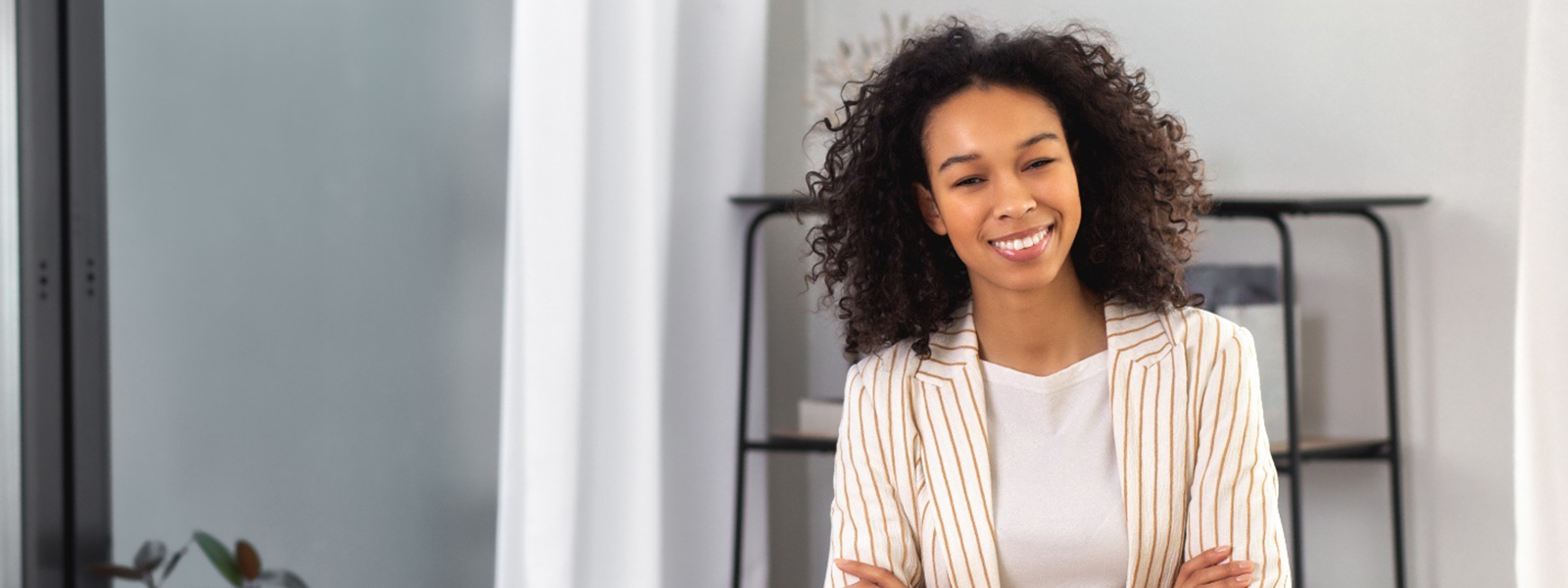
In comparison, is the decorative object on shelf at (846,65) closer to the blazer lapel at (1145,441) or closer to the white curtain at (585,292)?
the white curtain at (585,292)

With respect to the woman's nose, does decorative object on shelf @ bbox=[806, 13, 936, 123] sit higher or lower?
higher

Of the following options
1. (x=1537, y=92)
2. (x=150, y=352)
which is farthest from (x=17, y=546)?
(x=1537, y=92)

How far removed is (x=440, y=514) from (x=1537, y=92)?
69.1 inches

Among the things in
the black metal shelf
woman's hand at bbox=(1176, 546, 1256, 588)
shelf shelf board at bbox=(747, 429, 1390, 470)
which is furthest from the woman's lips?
shelf shelf board at bbox=(747, 429, 1390, 470)

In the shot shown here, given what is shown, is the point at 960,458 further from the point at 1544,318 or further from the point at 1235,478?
the point at 1544,318

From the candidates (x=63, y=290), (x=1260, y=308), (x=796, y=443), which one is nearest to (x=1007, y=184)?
(x=1260, y=308)

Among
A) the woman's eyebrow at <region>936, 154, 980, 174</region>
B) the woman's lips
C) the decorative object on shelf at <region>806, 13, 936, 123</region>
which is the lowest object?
the woman's lips

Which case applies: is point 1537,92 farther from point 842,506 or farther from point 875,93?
point 842,506

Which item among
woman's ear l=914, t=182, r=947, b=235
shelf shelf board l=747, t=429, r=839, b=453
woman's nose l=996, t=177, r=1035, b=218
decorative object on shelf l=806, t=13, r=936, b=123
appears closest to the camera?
woman's nose l=996, t=177, r=1035, b=218

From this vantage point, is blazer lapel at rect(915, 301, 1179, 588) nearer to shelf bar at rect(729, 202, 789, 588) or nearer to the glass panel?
shelf bar at rect(729, 202, 789, 588)

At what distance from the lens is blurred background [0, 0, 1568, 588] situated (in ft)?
6.40

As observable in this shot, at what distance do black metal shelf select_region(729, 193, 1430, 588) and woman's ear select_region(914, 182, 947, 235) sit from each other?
476 millimetres

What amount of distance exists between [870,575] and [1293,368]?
0.98 meters

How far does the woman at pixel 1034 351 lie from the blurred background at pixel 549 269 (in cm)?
62
